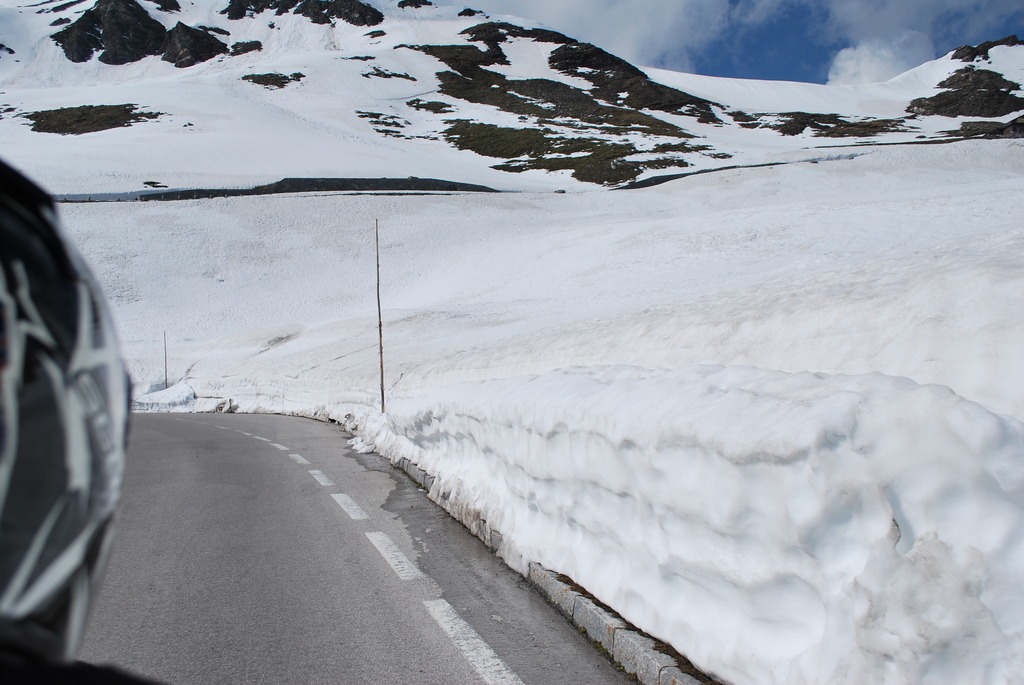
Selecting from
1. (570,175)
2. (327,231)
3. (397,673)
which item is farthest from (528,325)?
(570,175)

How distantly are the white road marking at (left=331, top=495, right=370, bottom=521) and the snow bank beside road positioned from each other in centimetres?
258

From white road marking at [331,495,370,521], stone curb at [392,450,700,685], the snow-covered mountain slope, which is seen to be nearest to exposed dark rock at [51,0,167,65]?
the snow-covered mountain slope

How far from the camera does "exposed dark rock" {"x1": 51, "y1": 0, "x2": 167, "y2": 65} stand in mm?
176000

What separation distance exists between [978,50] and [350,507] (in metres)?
196

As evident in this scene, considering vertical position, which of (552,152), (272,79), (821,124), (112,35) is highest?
(112,35)

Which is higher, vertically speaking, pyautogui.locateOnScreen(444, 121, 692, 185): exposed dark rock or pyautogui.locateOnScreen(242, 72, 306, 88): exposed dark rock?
pyautogui.locateOnScreen(242, 72, 306, 88): exposed dark rock

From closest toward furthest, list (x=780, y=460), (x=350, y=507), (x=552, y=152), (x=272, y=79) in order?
(x=780, y=460)
(x=350, y=507)
(x=552, y=152)
(x=272, y=79)

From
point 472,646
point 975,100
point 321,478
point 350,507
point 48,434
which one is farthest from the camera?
point 975,100

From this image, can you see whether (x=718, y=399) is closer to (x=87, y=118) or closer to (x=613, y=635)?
(x=613, y=635)

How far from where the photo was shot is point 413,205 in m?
53.2

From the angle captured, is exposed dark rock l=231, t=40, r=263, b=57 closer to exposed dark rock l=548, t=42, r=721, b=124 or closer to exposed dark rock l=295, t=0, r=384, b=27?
exposed dark rock l=295, t=0, r=384, b=27

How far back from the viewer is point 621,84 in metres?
148

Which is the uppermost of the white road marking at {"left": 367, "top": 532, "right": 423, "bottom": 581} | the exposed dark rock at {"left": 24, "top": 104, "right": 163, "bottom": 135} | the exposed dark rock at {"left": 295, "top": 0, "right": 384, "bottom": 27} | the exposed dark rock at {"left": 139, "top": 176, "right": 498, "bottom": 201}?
the exposed dark rock at {"left": 295, "top": 0, "right": 384, "bottom": 27}

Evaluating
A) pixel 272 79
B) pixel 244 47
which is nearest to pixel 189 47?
pixel 244 47
